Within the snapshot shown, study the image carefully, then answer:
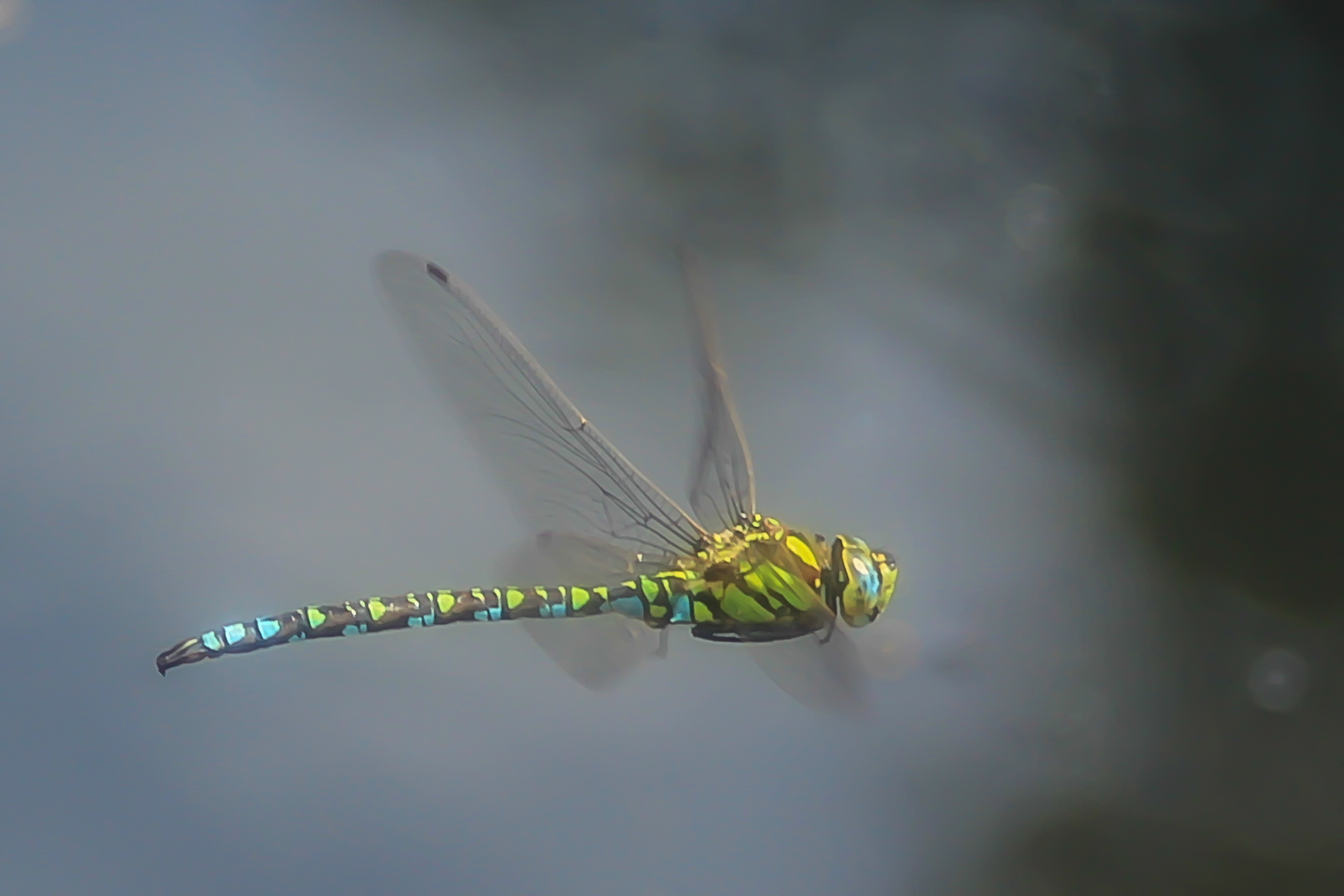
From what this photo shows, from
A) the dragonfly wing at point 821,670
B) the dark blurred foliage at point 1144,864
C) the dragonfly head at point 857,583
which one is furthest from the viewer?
the dark blurred foliage at point 1144,864

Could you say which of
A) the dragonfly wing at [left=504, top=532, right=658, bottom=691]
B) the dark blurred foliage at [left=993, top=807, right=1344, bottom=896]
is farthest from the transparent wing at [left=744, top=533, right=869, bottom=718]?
the dark blurred foliage at [left=993, top=807, right=1344, bottom=896]

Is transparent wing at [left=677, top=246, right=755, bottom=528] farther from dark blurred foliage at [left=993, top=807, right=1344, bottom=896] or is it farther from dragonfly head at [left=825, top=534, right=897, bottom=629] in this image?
dark blurred foliage at [left=993, top=807, right=1344, bottom=896]

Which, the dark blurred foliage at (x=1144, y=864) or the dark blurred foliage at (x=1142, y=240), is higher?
the dark blurred foliage at (x=1142, y=240)

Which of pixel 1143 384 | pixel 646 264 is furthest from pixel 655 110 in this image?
pixel 1143 384

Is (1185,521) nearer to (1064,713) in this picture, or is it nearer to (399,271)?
(1064,713)

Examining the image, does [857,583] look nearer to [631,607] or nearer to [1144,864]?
[631,607]

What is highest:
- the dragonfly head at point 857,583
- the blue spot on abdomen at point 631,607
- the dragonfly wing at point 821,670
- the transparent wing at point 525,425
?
the transparent wing at point 525,425

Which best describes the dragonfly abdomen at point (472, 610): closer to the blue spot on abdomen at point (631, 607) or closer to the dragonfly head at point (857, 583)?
the blue spot on abdomen at point (631, 607)

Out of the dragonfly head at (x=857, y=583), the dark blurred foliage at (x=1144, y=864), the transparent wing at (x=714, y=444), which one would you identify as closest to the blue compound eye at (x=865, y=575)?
the dragonfly head at (x=857, y=583)
